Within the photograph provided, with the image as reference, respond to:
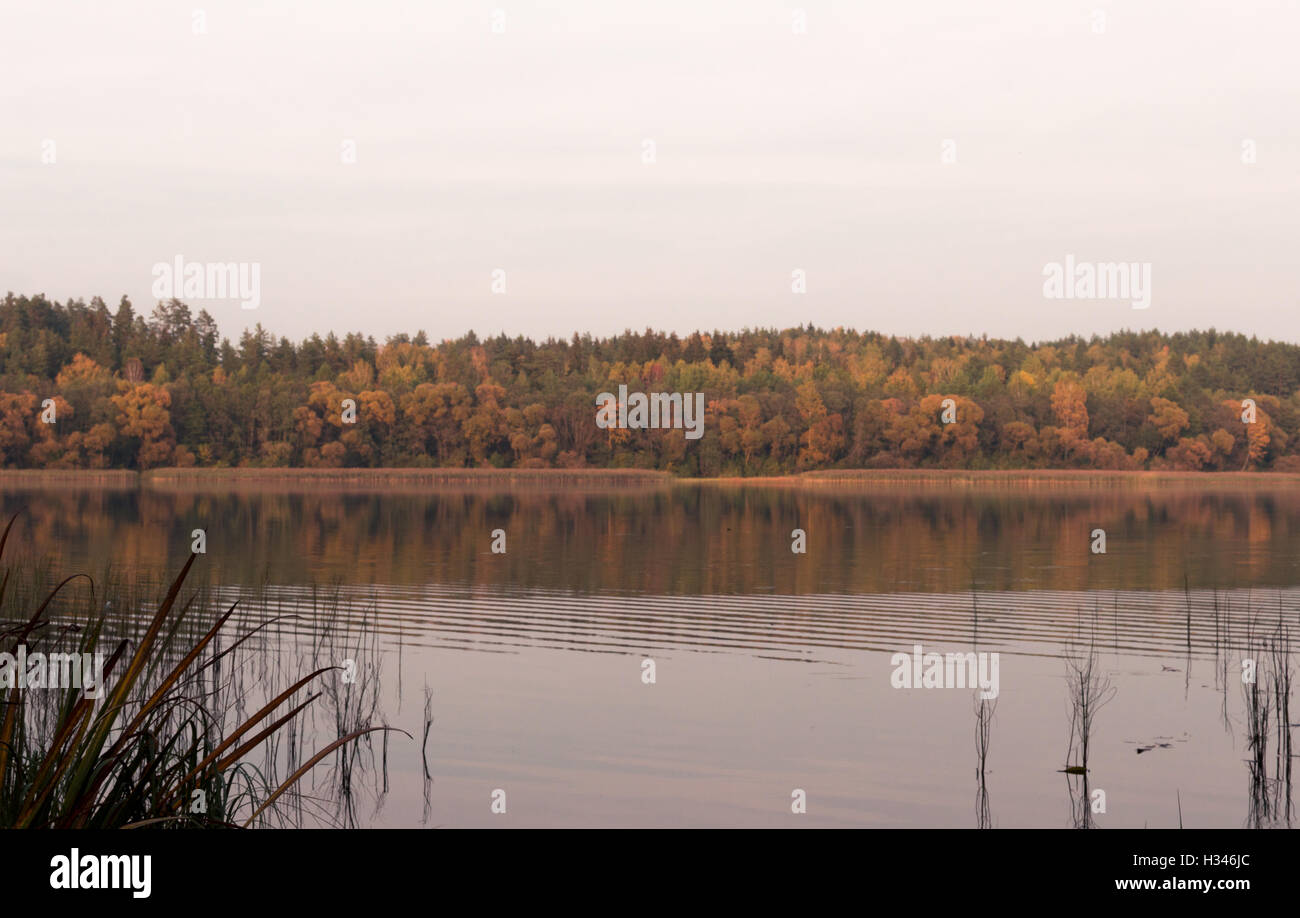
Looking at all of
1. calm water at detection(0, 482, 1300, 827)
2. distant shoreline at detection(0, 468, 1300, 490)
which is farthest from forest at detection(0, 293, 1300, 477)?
calm water at detection(0, 482, 1300, 827)

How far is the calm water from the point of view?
12062 millimetres

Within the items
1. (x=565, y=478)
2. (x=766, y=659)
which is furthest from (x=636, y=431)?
(x=766, y=659)

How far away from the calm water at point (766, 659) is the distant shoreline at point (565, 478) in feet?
222

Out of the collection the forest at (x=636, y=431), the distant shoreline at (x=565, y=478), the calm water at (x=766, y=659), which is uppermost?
the forest at (x=636, y=431)

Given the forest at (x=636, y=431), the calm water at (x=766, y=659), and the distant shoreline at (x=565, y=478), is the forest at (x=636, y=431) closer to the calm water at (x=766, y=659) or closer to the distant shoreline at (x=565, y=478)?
the distant shoreline at (x=565, y=478)

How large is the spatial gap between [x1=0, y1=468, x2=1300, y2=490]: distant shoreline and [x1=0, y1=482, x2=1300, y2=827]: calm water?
2659 inches

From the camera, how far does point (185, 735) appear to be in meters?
12.9

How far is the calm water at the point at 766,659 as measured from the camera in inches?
475

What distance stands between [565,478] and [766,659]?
10010 centimetres

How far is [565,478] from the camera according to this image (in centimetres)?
11938

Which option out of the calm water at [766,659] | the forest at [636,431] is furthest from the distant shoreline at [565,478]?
the calm water at [766,659]

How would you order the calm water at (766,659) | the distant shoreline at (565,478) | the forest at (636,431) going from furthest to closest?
the forest at (636,431) → the distant shoreline at (565,478) → the calm water at (766,659)
